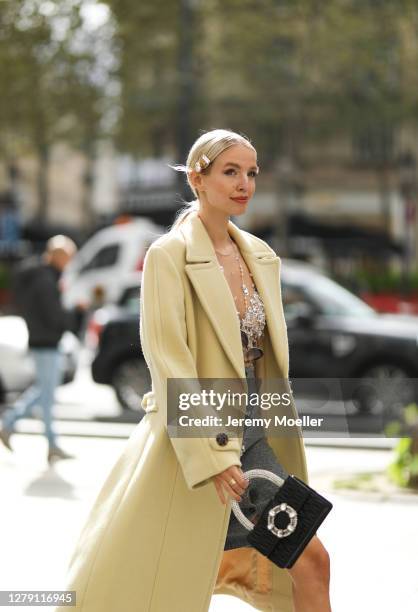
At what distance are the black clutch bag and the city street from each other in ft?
5.02

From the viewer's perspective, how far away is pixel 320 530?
22.4 feet

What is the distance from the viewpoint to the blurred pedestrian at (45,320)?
32.2ft

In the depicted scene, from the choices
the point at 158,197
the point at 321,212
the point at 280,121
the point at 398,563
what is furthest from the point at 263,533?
the point at 158,197

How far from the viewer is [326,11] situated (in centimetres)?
3425

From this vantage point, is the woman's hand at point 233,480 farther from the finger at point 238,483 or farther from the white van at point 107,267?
the white van at point 107,267

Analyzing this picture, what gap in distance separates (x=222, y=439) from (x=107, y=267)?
2049 centimetres

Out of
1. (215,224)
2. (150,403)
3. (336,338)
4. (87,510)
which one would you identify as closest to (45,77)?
(336,338)

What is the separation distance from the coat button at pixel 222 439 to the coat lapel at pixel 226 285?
0.61ft

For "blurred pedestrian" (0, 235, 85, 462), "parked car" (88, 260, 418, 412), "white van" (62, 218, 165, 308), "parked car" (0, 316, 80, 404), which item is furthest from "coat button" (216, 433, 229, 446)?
"white van" (62, 218, 165, 308)

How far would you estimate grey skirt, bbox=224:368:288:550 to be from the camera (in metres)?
3.70

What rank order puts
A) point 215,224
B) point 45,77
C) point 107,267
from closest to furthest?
point 215,224, point 107,267, point 45,77

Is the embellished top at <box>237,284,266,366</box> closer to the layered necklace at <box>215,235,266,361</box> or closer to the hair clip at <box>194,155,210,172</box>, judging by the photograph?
the layered necklace at <box>215,235,266,361</box>

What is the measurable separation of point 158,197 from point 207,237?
5126 cm

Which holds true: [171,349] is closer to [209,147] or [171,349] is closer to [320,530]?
[209,147]
